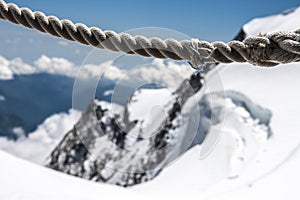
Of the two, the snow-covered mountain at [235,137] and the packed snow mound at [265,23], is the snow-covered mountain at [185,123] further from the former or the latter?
the packed snow mound at [265,23]

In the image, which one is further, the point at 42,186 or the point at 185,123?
the point at 185,123

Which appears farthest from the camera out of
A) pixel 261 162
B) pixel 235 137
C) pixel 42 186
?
pixel 235 137

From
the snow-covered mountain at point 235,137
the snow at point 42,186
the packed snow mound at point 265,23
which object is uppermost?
the snow at point 42,186

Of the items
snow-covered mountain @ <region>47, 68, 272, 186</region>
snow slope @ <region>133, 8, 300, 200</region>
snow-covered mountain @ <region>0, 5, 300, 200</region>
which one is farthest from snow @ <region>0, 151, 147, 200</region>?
snow slope @ <region>133, 8, 300, 200</region>

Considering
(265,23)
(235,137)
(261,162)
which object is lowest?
(265,23)

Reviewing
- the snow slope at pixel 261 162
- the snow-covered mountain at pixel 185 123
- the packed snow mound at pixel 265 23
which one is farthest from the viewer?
the packed snow mound at pixel 265 23

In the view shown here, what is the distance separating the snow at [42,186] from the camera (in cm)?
349

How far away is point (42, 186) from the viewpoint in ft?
12.2

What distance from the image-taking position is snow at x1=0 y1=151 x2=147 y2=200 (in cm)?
349

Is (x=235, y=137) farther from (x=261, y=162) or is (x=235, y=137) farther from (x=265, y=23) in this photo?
(x=265, y=23)

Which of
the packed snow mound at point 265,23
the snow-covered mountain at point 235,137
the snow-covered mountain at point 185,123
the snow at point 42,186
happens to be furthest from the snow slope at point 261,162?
the packed snow mound at point 265,23

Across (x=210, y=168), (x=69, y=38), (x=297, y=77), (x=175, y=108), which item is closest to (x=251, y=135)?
(x=210, y=168)

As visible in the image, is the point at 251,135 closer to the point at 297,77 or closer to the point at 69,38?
the point at 297,77

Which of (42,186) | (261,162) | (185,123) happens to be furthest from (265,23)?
(42,186)
